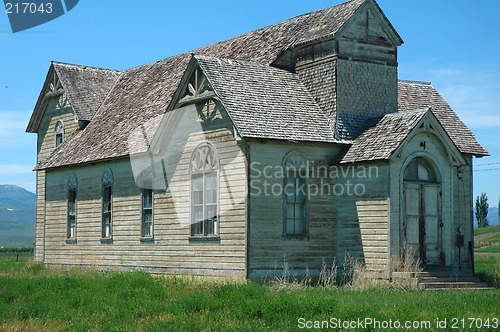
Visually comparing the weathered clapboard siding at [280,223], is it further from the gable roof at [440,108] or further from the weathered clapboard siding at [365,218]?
the gable roof at [440,108]

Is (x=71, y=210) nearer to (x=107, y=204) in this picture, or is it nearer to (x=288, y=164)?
(x=107, y=204)

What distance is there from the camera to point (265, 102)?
70.7 feet

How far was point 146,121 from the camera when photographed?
1029 inches

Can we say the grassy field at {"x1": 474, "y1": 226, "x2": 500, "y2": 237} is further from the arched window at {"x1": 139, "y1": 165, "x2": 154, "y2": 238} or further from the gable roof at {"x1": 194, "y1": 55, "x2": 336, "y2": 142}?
the gable roof at {"x1": 194, "y1": 55, "x2": 336, "y2": 142}

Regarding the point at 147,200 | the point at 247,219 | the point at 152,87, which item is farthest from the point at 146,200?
the point at 152,87

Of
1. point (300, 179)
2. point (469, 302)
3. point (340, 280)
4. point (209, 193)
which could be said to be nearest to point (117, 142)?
point (209, 193)

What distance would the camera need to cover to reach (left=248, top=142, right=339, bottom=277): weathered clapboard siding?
66.0ft

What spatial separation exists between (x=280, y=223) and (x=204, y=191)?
106 inches

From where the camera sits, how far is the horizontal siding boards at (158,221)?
20.6m

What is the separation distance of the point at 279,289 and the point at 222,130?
5.32 meters

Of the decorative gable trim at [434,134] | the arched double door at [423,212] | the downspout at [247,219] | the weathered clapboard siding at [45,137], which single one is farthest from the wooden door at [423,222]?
the weathered clapboard siding at [45,137]

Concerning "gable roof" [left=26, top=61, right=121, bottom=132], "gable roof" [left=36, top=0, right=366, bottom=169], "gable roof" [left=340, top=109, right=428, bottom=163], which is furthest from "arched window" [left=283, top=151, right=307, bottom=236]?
"gable roof" [left=26, top=61, right=121, bottom=132]

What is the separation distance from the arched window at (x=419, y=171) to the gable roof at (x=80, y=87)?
50.9 ft

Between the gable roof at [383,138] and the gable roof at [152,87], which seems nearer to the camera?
the gable roof at [383,138]
